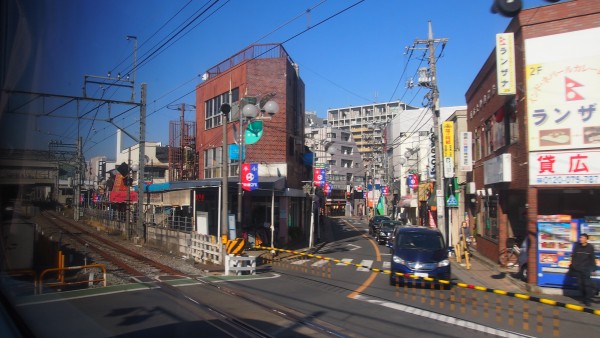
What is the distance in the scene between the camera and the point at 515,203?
1950 cm

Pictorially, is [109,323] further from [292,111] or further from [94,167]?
[94,167]

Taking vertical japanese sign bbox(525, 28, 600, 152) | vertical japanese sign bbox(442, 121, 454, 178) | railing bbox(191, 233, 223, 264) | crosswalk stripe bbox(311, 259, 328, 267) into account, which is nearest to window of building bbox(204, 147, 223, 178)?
railing bbox(191, 233, 223, 264)

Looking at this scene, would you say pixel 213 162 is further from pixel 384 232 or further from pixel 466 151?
pixel 466 151

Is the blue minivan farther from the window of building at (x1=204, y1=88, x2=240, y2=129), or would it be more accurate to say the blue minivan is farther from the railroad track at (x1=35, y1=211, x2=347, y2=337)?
the window of building at (x1=204, y1=88, x2=240, y2=129)

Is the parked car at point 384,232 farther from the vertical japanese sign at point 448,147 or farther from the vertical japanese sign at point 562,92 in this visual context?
the vertical japanese sign at point 562,92

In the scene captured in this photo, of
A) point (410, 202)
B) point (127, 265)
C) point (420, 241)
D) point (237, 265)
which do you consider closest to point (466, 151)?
point (420, 241)

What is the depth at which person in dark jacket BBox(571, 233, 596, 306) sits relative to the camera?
38.6ft

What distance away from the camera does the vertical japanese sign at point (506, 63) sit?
49.6ft

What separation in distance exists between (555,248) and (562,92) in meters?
4.54

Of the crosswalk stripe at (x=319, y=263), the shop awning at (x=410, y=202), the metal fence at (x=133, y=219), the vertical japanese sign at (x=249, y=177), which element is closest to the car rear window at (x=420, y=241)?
the crosswalk stripe at (x=319, y=263)

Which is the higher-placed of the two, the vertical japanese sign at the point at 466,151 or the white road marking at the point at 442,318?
the vertical japanese sign at the point at 466,151

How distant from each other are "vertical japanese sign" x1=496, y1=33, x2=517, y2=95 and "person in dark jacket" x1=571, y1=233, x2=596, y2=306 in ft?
17.8

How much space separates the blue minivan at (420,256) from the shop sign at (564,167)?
3479 millimetres

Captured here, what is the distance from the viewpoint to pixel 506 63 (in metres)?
15.2
